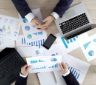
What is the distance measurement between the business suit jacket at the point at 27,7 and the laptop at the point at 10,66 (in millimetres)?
231

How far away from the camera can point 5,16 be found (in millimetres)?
1916

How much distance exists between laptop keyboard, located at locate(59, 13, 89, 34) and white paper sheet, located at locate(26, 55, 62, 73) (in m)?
0.17

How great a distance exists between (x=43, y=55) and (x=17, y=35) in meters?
0.19

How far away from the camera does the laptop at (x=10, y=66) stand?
185 cm

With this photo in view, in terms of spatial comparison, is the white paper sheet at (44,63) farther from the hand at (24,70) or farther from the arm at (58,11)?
the arm at (58,11)

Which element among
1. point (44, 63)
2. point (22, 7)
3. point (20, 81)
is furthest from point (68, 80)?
point (22, 7)

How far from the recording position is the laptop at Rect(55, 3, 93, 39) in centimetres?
188

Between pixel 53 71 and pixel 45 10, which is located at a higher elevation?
pixel 45 10

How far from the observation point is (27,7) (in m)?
1.87

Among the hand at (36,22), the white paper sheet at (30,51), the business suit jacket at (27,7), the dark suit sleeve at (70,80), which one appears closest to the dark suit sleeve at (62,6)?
the business suit jacket at (27,7)

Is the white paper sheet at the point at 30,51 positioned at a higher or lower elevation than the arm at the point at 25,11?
lower

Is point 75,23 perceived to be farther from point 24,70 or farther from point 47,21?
point 24,70

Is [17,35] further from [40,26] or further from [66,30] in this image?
[66,30]

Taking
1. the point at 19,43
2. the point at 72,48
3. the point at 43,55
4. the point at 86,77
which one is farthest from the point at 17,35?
the point at 86,77
